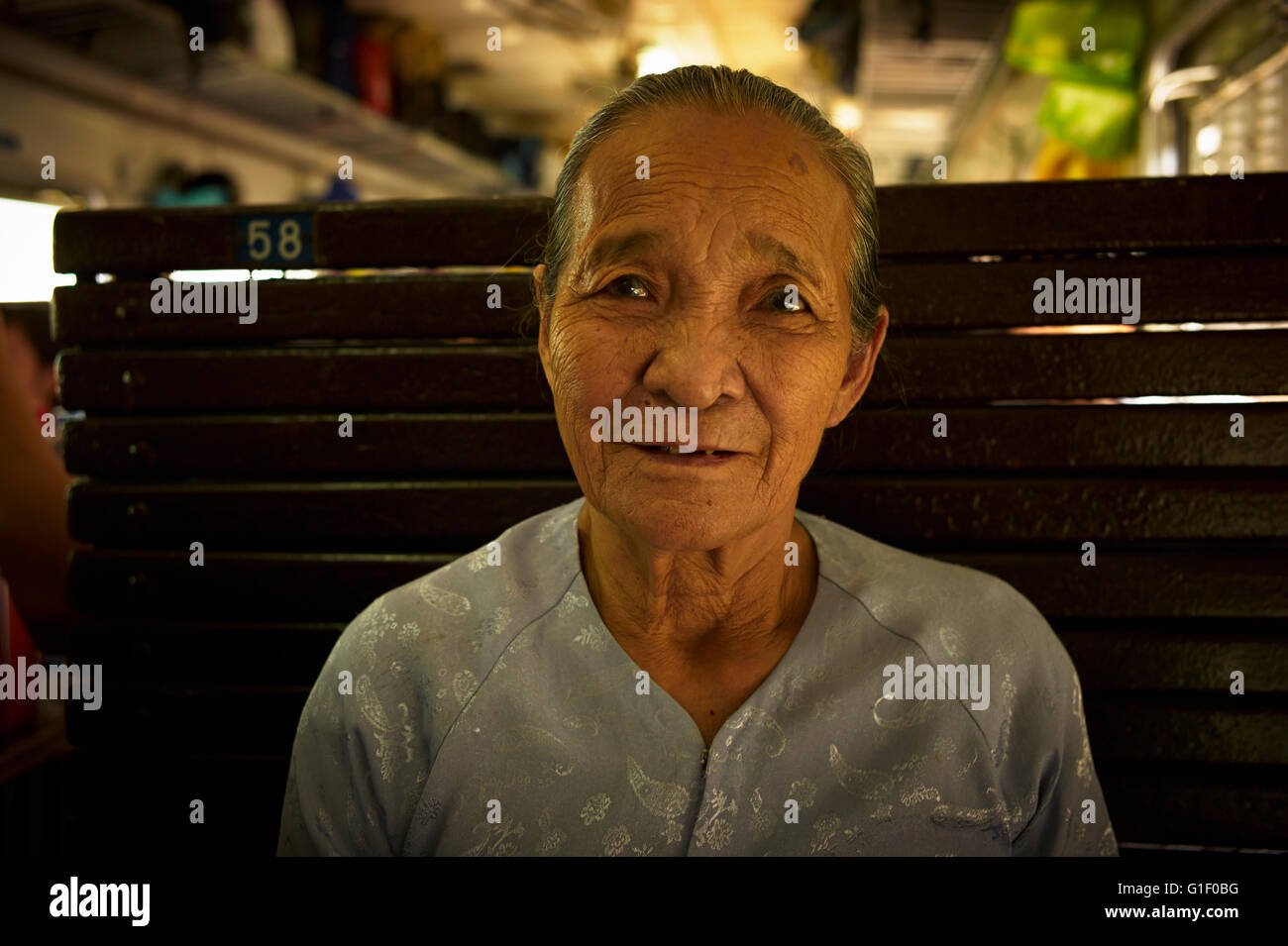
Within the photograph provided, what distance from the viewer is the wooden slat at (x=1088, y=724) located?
4.89 feet

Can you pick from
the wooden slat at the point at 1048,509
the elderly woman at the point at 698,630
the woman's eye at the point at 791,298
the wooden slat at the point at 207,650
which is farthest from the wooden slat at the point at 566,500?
the woman's eye at the point at 791,298

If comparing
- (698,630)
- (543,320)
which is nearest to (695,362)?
(543,320)

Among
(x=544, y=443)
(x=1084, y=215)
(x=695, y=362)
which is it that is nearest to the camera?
(x=695, y=362)

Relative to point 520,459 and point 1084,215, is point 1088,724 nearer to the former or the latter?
point 1084,215

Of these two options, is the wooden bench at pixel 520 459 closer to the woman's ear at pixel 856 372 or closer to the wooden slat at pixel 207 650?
the wooden slat at pixel 207 650

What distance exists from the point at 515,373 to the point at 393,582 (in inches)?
18.7

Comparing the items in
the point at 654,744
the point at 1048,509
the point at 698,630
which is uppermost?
the point at 1048,509

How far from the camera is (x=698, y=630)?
125 cm

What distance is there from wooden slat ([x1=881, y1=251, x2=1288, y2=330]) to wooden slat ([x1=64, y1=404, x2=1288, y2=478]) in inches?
6.5

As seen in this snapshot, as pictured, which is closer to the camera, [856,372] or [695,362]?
[695,362]

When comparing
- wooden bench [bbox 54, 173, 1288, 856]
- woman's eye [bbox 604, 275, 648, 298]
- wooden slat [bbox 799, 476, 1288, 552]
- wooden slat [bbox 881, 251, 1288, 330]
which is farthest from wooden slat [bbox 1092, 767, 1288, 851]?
woman's eye [bbox 604, 275, 648, 298]

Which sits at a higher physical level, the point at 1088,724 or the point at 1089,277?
the point at 1089,277
